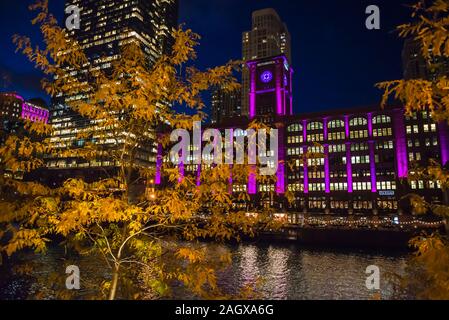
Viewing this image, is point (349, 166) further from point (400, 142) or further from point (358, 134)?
point (400, 142)

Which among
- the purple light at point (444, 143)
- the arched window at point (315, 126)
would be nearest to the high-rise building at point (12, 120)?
Answer: the purple light at point (444, 143)

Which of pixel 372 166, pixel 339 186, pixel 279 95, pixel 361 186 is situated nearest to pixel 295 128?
pixel 279 95

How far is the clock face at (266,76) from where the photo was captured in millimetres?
122688

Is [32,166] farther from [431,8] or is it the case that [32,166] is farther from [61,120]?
[61,120]

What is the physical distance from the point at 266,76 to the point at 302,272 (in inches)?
3890

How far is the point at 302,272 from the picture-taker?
36438 millimetres

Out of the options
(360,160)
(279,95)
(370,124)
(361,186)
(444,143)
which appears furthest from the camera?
(279,95)

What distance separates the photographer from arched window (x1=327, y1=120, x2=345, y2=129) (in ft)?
320

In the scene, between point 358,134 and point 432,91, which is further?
point 358,134

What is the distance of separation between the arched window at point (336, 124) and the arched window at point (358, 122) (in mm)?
2376

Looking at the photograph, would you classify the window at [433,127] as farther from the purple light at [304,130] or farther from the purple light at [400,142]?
the purple light at [304,130]
